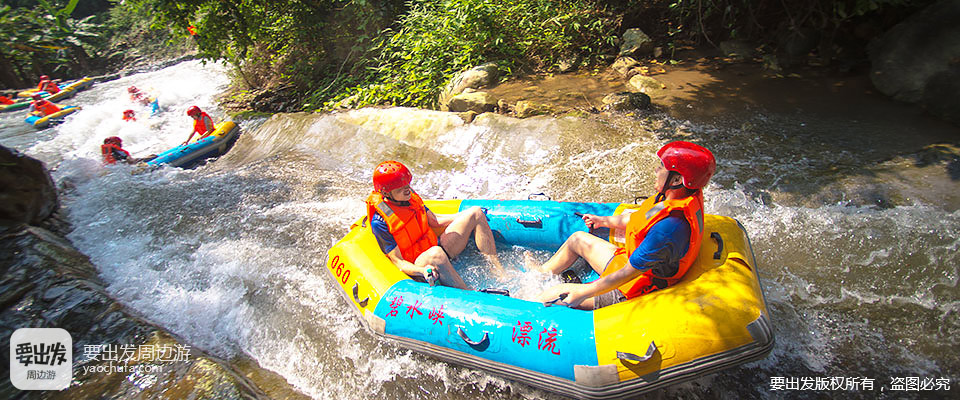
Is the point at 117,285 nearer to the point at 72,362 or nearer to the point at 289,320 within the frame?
the point at 72,362

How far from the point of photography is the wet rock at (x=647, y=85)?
583cm

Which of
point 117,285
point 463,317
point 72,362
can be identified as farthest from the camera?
point 117,285

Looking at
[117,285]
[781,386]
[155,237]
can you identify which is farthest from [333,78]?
[781,386]

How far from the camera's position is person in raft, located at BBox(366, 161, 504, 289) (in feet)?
9.95

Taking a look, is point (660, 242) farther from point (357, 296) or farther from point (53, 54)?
point (53, 54)

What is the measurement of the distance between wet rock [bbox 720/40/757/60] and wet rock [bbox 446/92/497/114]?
3.59 metres

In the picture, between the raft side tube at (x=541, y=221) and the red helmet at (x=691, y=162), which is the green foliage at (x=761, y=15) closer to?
the raft side tube at (x=541, y=221)

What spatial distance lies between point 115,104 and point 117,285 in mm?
10774

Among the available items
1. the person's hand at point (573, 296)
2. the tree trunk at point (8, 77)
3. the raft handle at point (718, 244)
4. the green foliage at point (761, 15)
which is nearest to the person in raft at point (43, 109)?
the tree trunk at point (8, 77)

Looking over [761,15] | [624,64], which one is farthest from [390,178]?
[761,15]

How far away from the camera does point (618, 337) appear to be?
7.48 ft

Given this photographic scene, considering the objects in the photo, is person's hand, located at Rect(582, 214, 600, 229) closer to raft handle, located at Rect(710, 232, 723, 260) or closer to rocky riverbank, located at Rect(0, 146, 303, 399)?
raft handle, located at Rect(710, 232, 723, 260)

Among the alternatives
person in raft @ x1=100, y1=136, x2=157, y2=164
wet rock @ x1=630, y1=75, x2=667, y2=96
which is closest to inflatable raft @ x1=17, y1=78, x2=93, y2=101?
person in raft @ x1=100, y1=136, x2=157, y2=164

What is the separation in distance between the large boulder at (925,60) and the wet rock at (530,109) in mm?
3753
